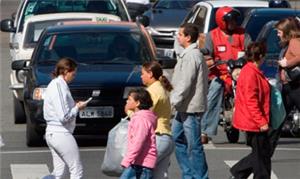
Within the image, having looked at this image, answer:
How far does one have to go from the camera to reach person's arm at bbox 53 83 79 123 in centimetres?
1187

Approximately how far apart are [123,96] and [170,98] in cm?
381

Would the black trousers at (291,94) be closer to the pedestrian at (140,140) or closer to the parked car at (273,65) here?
the parked car at (273,65)

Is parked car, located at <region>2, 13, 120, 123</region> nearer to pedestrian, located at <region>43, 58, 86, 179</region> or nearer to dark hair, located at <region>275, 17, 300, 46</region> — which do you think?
dark hair, located at <region>275, 17, 300, 46</region>

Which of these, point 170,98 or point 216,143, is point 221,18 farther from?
point 170,98

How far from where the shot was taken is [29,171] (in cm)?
1465

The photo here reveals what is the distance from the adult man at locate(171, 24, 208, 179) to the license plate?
349 centimetres

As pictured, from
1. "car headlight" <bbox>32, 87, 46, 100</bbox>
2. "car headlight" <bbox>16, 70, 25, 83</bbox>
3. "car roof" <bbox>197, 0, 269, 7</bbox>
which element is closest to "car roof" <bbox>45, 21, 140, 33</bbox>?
"car headlight" <bbox>16, 70, 25, 83</bbox>

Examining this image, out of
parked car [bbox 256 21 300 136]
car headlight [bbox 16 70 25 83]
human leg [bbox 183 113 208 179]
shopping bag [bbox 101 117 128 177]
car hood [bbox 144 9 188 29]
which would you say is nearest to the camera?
shopping bag [bbox 101 117 128 177]

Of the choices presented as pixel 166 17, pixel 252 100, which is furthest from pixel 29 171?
pixel 166 17

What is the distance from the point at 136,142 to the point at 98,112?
581cm

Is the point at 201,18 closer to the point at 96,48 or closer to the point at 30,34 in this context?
the point at 30,34

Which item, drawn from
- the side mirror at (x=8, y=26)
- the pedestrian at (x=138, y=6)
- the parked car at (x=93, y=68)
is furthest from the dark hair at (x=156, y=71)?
the pedestrian at (x=138, y=6)

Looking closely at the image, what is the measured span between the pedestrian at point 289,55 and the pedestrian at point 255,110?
1.16m

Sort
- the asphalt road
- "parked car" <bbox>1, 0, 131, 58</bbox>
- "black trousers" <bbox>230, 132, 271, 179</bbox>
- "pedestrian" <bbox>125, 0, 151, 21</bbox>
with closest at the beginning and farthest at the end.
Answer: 1. "black trousers" <bbox>230, 132, 271, 179</bbox>
2. the asphalt road
3. "parked car" <bbox>1, 0, 131, 58</bbox>
4. "pedestrian" <bbox>125, 0, 151, 21</bbox>
